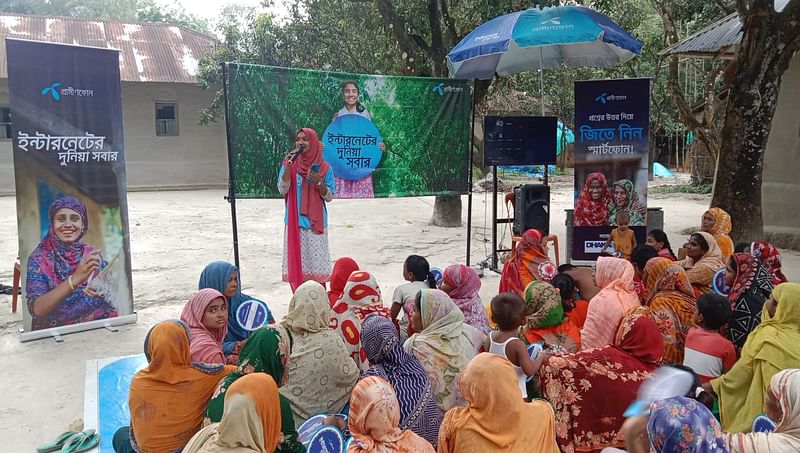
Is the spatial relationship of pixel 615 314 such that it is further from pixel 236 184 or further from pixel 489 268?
pixel 489 268

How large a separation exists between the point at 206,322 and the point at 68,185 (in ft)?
9.07

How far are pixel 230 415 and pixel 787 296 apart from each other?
2.57 meters

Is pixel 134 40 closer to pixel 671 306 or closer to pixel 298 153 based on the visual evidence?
pixel 298 153

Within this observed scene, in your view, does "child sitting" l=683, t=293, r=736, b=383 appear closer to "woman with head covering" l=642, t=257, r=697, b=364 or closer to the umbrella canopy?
"woman with head covering" l=642, t=257, r=697, b=364

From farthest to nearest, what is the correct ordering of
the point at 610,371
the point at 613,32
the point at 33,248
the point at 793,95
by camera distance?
the point at 793,95, the point at 613,32, the point at 33,248, the point at 610,371

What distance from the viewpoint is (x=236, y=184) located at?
5.59 meters

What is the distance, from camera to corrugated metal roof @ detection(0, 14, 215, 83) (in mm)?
18516

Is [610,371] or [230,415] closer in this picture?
[230,415]

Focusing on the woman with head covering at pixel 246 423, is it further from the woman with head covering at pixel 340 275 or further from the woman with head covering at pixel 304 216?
the woman with head covering at pixel 304 216

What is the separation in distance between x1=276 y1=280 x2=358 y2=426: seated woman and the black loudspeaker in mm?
4519

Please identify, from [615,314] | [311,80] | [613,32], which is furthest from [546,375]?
[613,32]

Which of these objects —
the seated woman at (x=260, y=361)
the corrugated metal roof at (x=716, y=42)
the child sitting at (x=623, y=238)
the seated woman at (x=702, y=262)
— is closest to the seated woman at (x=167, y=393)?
the seated woman at (x=260, y=361)

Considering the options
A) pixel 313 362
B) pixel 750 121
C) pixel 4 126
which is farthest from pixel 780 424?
pixel 4 126

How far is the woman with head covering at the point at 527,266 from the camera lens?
5520 millimetres
